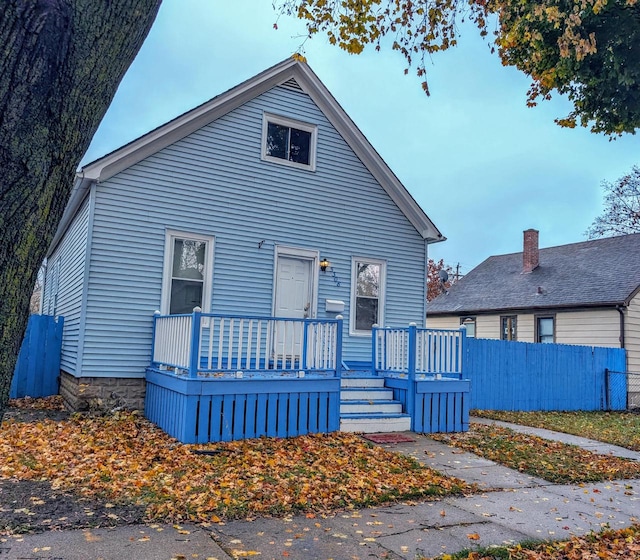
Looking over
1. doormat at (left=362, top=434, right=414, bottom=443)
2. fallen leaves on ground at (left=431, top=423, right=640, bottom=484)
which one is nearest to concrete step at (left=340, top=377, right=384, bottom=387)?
doormat at (left=362, top=434, right=414, bottom=443)

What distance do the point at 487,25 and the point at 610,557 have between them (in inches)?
241

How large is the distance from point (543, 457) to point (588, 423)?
5.27 metres

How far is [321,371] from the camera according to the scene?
333 inches

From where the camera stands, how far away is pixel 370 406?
9.02 meters

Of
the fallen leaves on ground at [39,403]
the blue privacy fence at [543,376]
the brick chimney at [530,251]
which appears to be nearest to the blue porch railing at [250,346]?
the fallen leaves on ground at [39,403]

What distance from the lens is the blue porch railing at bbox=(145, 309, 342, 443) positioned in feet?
24.4

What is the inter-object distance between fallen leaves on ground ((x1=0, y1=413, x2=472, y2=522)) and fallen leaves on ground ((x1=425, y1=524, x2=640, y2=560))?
1.38 m

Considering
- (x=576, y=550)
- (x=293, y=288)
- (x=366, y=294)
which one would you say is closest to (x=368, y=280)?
(x=366, y=294)

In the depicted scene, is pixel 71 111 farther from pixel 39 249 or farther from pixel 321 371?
pixel 321 371

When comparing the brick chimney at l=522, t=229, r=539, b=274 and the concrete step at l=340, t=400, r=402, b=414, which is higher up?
the brick chimney at l=522, t=229, r=539, b=274

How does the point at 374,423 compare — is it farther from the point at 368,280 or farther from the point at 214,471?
the point at 368,280

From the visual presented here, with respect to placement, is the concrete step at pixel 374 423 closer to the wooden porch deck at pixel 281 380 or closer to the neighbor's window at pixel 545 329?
the wooden porch deck at pixel 281 380

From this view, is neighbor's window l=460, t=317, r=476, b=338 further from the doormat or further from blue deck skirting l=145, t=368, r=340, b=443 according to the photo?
blue deck skirting l=145, t=368, r=340, b=443

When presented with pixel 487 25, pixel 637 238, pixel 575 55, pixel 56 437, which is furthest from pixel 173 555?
pixel 637 238
